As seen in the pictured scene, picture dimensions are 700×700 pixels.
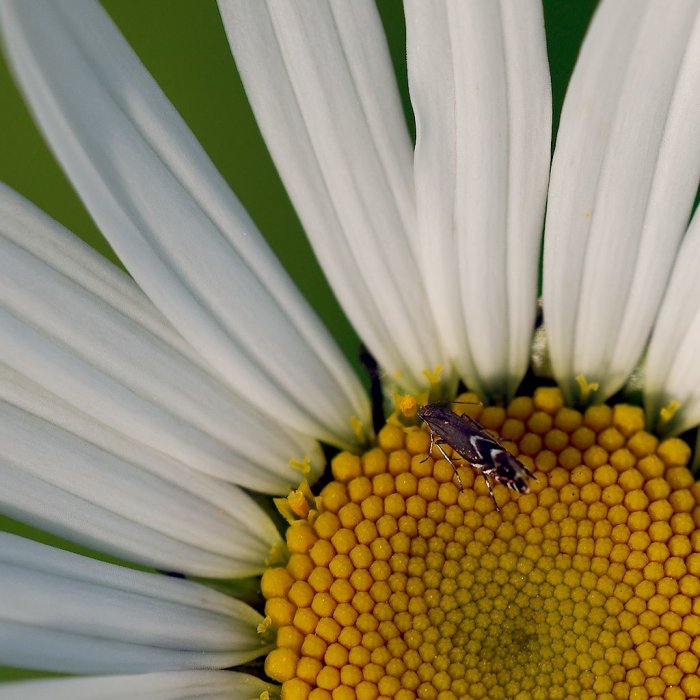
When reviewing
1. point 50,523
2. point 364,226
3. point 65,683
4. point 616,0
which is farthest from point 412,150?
point 65,683

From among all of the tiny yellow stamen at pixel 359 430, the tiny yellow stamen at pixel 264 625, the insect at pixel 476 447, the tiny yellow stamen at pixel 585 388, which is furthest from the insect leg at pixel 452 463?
the tiny yellow stamen at pixel 264 625

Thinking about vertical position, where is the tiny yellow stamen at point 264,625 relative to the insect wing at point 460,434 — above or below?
below

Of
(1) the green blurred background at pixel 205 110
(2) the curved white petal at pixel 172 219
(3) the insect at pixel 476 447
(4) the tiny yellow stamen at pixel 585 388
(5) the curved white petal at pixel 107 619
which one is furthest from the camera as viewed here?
(4) the tiny yellow stamen at pixel 585 388

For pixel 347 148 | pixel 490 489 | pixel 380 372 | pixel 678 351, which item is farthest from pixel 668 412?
pixel 347 148

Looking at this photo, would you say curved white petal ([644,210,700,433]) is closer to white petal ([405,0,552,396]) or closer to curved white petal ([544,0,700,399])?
curved white petal ([544,0,700,399])

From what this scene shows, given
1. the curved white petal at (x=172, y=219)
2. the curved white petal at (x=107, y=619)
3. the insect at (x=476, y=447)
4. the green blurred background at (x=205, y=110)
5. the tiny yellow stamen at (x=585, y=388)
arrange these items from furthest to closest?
the tiny yellow stamen at (x=585, y=388) → the green blurred background at (x=205, y=110) → the insect at (x=476, y=447) → the curved white petal at (x=107, y=619) → the curved white petal at (x=172, y=219)

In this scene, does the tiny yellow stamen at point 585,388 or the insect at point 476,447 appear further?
the tiny yellow stamen at point 585,388

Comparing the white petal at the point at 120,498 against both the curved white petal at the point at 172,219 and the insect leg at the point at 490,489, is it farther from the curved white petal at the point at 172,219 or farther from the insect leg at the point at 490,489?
the insect leg at the point at 490,489
